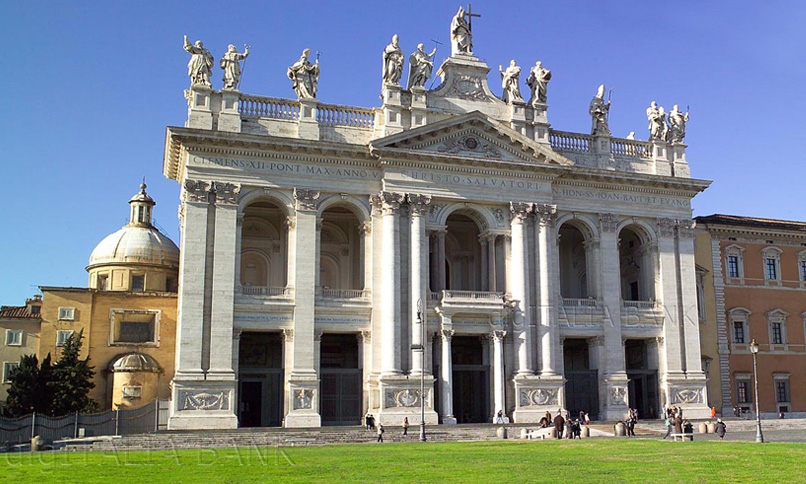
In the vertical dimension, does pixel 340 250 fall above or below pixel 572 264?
above

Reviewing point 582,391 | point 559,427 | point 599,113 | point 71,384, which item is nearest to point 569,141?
point 599,113

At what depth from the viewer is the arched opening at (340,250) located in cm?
4884

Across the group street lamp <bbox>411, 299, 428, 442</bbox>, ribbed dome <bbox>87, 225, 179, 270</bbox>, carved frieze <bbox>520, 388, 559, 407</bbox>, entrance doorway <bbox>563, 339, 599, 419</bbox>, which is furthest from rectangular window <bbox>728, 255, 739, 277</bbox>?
ribbed dome <bbox>87, 225, 179, 270</bbox>

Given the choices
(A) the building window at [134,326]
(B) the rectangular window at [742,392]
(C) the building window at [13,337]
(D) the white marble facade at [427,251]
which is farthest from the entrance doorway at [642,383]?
(C) the building window at [13,337]

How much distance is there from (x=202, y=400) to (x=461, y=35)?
23.3 metres

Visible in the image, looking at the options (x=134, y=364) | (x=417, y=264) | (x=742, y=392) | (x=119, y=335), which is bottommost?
(x=742, y=392)

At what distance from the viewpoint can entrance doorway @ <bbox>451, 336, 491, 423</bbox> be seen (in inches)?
1793

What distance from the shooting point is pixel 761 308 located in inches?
2211

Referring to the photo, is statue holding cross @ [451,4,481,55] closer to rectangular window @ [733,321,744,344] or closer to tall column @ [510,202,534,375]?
tall column @ [510,202,534,375]

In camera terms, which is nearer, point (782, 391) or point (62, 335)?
point (62, 335)

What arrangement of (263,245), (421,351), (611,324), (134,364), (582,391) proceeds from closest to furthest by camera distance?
(421,351), (582,391), (611,324), (263,245), (134,364)

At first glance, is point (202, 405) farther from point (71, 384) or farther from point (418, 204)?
point (418, 204)

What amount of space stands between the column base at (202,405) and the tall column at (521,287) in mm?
14087

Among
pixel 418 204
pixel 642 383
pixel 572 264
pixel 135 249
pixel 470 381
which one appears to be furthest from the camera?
pixel 135 249
